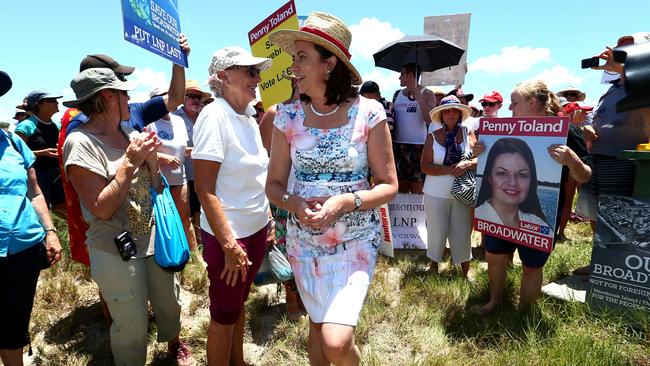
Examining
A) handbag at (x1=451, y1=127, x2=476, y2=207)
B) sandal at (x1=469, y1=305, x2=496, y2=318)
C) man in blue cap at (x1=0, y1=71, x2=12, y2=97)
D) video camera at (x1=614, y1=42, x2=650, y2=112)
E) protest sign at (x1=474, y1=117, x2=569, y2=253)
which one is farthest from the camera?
handbag at (x1=451, y1=127, x2=476, y2=207)

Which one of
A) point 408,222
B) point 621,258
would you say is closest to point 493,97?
point 408,222

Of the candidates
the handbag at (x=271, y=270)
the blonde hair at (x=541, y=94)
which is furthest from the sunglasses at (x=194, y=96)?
the blonde hair at (x=541, y=94)

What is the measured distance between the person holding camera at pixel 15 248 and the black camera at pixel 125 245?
23.4 inches

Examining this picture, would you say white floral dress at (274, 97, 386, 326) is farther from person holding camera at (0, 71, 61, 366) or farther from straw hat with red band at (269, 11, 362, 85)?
person holding camera at (0, 71, 61, 366)

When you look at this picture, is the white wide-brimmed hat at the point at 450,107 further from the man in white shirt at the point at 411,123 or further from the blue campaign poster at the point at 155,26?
the blue campaign poster at the point at 155,26

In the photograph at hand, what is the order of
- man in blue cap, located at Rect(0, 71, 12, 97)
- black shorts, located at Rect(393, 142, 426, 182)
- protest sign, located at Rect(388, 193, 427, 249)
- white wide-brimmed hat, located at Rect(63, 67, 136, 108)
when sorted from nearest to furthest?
white wide-brimmed hat, located at Rect(63, 67, 136, 108)
man in blue cap, located at Rect(0, 71, 12, 97)
protest sign, located at Rect(388, 193, 427, 249)
black shorts, located at Rect(393, 142, 426, 182)

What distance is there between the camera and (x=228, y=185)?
236 centimetres

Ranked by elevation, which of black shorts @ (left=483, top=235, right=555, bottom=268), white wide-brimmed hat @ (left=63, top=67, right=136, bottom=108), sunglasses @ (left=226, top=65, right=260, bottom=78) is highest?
sunglasses @ (left=226, top=65, right=260, bottom=78)

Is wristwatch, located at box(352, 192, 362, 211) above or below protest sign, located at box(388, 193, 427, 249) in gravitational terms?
above

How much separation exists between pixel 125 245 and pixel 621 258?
136 inches

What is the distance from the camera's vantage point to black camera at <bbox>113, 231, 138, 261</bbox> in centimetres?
237

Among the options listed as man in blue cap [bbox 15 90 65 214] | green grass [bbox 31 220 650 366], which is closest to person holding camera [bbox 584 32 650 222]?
green grass [bbox 31 220 650 366]

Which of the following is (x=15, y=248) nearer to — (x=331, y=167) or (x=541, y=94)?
(x=331, y=167)

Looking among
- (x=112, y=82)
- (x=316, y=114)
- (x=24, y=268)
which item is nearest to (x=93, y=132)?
(x=112, y=82)
